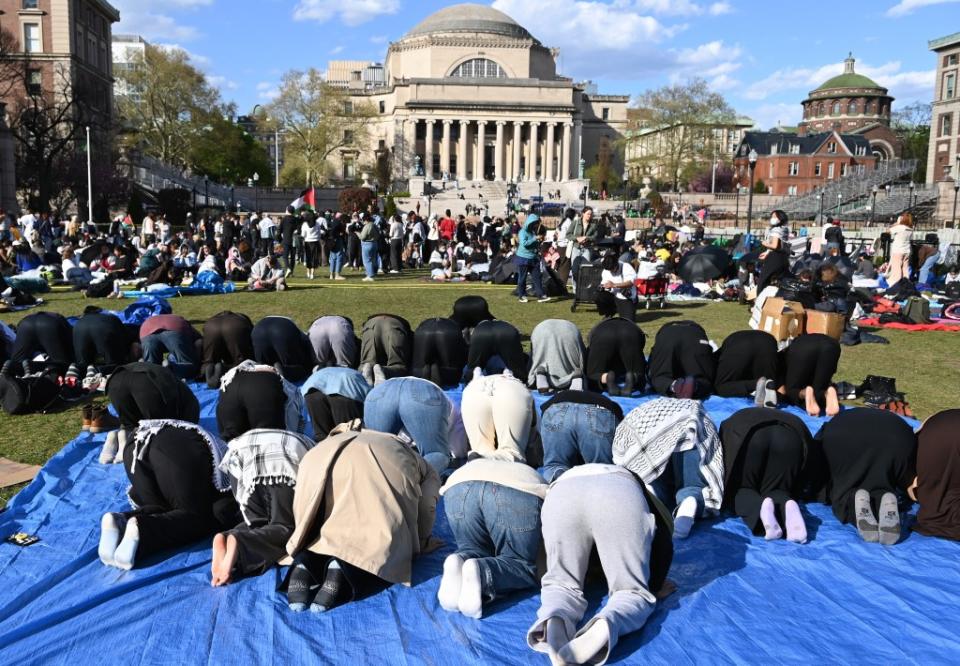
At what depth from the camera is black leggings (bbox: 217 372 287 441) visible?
5641mm

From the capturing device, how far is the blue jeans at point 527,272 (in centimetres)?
1486

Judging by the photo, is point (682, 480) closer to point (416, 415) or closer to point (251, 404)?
point (416, 415)

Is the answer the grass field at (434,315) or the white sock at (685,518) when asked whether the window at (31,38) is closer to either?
the grass field at (434,315)

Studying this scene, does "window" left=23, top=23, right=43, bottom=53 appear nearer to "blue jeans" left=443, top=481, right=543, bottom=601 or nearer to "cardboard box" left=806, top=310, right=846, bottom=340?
"cardboard box" left=806, top=310, right=846, bottom=340

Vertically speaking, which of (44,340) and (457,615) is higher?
(44,340)

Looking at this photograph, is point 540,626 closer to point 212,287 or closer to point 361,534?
point 361,534

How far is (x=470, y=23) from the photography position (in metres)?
89.2

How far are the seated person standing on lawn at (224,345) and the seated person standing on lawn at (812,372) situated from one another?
5.48 m

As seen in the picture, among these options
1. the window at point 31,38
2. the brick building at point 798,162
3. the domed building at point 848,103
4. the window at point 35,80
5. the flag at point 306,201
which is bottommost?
the flag at point 306,201

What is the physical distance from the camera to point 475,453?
575cm

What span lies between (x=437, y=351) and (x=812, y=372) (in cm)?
372

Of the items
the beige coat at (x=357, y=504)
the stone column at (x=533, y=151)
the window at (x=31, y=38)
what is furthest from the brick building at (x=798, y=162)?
the beige coat at (x=357, y=504)

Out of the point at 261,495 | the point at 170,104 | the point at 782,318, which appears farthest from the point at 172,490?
Answer: the point at 170,104

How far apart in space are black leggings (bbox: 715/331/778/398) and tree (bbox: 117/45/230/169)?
60.1 metres
